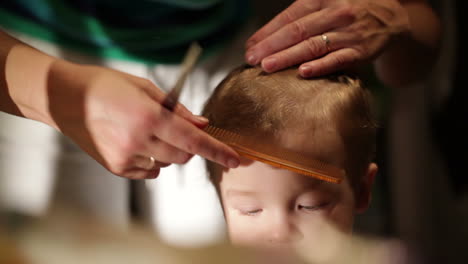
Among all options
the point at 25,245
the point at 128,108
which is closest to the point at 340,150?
the point at 128,108

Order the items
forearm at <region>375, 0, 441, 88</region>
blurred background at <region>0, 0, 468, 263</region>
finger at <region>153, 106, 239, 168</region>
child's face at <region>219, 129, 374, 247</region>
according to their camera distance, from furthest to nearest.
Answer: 1. blurred background at <region>0, 0, 468, 263</region>
2. forearm at <region>375, 0, 441, 88</region>
3. child's face at <region>219, 129, 374, 247</region>
4. finger at <region>153, 106, 239, 168</region>

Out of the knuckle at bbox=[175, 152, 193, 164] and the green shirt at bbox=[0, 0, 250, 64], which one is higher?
the green shirt at bbox=[0, 0, 250, 64]

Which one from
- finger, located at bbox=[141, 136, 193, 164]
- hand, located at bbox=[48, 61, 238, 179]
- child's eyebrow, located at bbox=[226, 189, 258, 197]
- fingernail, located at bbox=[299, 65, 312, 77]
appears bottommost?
child's eyebrow, located at bbox=[226, 189, 258, 197]

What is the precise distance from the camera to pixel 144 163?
0.38 metres

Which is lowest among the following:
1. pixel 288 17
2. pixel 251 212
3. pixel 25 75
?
pixel 251 212

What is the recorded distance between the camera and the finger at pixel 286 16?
476 mm

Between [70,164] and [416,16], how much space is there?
49 centimetres

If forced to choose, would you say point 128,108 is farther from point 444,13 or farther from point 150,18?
point 444,13

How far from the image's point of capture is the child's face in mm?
428

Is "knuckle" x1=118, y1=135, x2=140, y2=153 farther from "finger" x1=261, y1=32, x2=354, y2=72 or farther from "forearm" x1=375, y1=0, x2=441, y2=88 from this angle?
"forearm" x1=375, y1=0, x2=441, y2=88

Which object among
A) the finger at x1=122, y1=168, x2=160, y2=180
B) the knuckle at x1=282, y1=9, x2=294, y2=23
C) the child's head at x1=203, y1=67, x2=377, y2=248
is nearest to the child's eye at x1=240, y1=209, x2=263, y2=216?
the child's head at x1=203, y1=67, x2=377, y2=248

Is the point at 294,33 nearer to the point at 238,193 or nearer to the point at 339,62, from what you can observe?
the point at 339,62

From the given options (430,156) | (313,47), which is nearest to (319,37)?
(313,47)

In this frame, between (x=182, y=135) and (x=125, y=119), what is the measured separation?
5 centimetres
